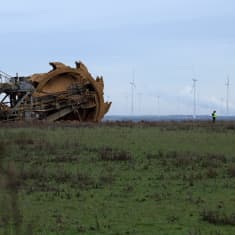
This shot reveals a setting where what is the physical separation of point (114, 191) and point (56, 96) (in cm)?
4517

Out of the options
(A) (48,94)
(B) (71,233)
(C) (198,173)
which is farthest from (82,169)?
(A) (48,94)

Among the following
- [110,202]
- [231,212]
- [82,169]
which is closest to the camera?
[231,212]

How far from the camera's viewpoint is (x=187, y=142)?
3222 cm

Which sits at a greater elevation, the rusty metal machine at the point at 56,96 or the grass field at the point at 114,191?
the rusty metal machine at the point at 56,96

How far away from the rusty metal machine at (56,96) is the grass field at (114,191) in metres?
30.5

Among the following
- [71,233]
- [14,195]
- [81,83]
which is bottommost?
[71,233]

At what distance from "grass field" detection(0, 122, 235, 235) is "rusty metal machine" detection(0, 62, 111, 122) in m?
30.5

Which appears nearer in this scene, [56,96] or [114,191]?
[114,191]

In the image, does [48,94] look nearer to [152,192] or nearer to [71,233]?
[152,192]

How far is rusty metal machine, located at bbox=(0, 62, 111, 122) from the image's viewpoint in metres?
57.0

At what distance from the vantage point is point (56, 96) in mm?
59625

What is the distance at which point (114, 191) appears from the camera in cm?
1497

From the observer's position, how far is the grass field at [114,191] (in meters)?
10.2

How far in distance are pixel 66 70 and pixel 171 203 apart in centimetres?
4712
